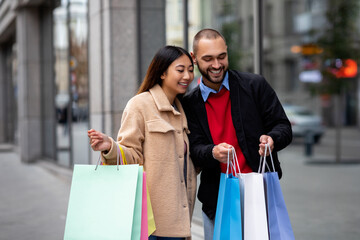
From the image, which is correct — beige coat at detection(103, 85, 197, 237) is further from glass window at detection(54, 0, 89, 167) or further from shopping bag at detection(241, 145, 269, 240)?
glass window at detection(54, 0, 89, 167)

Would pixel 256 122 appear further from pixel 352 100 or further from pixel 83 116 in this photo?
pixel 352 100

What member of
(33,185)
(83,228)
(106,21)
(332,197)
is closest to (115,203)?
(83,228)

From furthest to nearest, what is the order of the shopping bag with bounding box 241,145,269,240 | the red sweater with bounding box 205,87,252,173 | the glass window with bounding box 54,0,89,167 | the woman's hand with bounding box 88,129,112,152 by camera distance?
the glass window with bounding box 54,0,89,167, the red sweater with bounding box 205,87,252,173, the woman's hand with bounding box 88,129,112,152, the shopping bag with bounding box 241,145,269,240

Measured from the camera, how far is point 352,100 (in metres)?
32.7

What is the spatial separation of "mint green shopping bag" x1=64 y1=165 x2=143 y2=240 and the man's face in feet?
2.13

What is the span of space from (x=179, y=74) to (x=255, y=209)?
0.85 metres

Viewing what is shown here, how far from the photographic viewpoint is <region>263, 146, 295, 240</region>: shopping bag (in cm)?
261

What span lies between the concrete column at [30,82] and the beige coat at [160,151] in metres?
11.5

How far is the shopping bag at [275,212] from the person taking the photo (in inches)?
103

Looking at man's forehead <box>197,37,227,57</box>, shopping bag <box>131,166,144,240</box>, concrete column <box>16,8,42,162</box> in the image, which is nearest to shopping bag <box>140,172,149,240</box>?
shopping bag <box>131,166,144,240</box>

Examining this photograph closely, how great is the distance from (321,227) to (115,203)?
4.32 m

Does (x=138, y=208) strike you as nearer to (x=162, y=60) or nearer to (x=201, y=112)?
(x=201, y=112)

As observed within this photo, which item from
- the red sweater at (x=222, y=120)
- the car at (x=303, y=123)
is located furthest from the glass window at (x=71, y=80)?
the car at (x=303, y=123)

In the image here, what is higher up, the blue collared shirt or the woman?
the blue collared shirt
